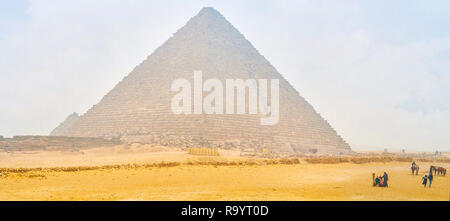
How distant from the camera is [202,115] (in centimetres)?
3462

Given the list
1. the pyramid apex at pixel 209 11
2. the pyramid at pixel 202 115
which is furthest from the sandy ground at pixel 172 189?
the pyramid apex at pixel 209 11

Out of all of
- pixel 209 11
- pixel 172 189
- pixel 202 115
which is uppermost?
pixel 209 11

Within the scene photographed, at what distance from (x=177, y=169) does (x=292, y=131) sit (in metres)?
22.5

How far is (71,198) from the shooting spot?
9.38 metres

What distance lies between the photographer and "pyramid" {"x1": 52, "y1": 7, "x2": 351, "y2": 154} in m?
34.2

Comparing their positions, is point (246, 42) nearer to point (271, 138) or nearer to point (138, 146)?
point (271, 138)

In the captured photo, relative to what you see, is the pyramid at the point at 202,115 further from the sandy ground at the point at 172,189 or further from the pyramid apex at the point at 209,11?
the sandy ground at the point at 172,189

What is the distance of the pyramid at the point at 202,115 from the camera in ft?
112

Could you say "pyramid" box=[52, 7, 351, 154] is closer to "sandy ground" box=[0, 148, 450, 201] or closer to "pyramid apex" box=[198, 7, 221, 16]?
"pyramid apex" box=[198, 7, 221, 16]

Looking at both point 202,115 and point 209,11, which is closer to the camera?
point 202,115

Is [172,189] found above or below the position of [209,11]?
below

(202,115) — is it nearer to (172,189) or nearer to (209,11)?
(209,11)

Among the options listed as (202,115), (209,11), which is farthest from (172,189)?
(209,11)
